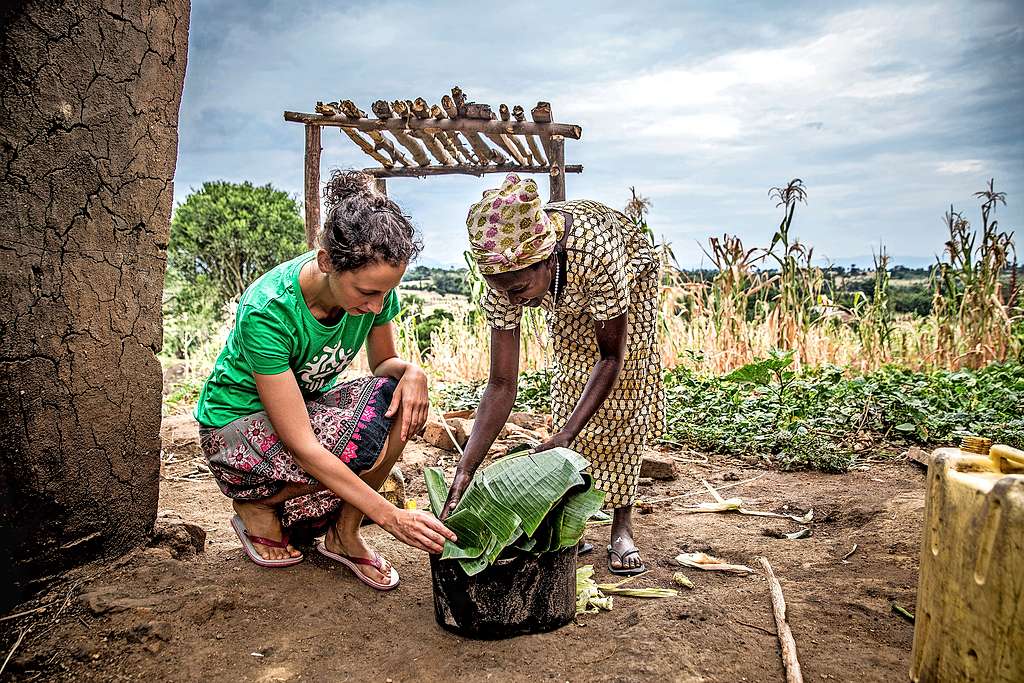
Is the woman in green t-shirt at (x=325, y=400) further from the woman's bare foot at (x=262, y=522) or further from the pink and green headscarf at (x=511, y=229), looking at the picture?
the pink and green headscarf at (x=511, y=229)

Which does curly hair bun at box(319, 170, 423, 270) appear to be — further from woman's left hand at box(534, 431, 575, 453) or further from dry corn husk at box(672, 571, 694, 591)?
dry corn husk at box(672, 571, 694, 591)

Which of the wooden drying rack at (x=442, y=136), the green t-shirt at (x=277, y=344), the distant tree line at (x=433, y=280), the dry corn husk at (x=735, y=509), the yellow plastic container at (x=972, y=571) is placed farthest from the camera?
the distant tree line at (x=433, y=280)

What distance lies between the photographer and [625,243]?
2.73m

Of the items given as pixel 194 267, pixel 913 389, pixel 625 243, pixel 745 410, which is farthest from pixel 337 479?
pixel 194 267

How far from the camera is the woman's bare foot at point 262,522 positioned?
2740 millimetres

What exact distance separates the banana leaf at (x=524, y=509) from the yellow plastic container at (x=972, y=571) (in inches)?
33.8

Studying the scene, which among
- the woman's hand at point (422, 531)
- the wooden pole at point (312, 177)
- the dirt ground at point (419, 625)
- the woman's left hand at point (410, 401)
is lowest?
the dirt ground at point (419, 625)

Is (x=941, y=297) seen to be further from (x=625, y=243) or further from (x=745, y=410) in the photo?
(x=625, y=243)

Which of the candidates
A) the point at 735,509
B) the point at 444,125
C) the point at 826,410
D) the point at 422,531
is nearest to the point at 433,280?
the point at 444,125

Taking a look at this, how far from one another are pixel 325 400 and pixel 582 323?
98cm

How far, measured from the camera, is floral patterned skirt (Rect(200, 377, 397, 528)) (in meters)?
2.58

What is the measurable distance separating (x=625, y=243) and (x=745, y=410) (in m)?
2.60

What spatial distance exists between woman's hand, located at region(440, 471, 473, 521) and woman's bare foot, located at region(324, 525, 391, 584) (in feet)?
1.61

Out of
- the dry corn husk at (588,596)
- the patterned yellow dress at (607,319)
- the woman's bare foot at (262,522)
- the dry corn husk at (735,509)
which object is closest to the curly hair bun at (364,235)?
the patterned yellow dress at (607,319)
